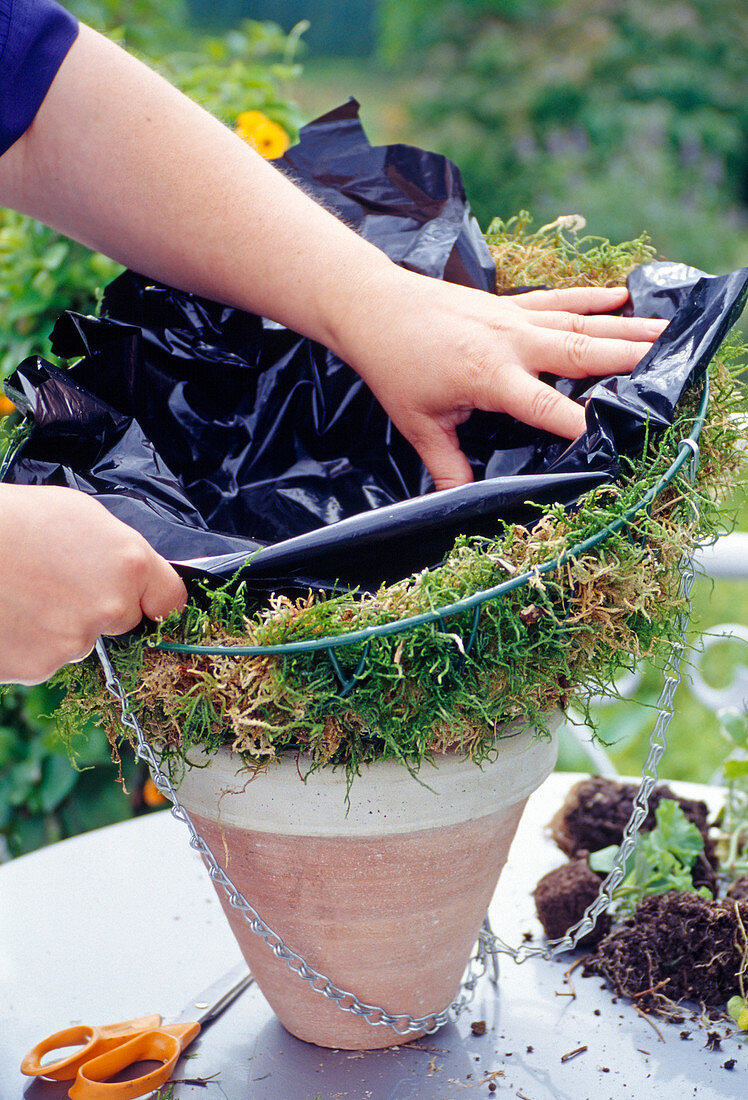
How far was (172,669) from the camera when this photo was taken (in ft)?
2.20

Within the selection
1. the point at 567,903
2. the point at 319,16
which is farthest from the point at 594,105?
the point at 567,903

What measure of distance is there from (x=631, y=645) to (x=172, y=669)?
12.7 inches

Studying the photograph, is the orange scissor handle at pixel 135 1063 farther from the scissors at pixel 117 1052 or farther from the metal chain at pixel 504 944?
the metal chain at pixel 504 944

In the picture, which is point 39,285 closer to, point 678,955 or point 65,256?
point 65,256

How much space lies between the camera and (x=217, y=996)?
0.91 metres

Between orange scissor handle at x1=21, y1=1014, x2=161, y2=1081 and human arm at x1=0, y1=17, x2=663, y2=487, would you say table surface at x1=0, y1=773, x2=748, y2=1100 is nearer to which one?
orange scissor handle at x1=21, y1=1014, x2=161, y2=1081

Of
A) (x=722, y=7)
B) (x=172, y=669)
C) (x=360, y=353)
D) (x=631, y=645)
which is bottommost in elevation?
(x=631, y=645)

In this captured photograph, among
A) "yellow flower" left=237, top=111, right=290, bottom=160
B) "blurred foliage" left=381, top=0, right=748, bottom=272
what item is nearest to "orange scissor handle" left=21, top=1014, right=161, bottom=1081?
"yellow flower" left=237, top=111, right=290, bottom=160

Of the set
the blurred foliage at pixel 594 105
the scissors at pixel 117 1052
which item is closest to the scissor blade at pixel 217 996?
the scissors at pixel 117 1052

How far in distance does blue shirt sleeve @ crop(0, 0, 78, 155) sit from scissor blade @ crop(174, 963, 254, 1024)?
792 millimetres

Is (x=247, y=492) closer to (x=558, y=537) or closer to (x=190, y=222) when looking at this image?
(x=190, y=222)

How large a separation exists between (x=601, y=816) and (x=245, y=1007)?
0.42 metres

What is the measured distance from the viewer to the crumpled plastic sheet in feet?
2.29

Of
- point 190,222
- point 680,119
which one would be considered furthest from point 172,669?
point 680,119
